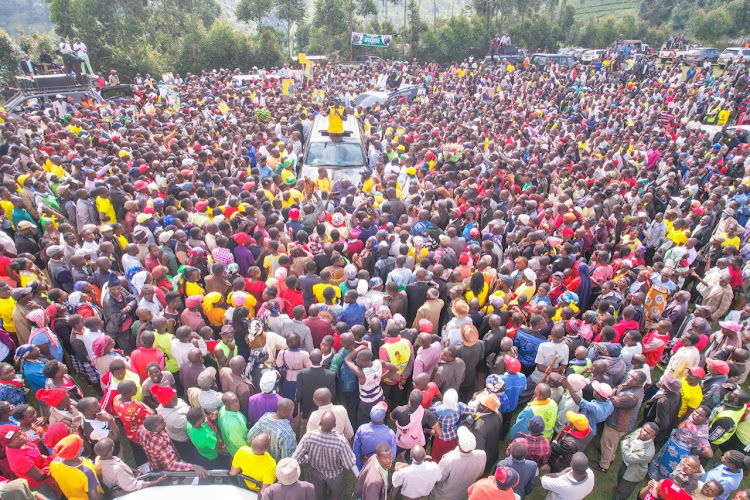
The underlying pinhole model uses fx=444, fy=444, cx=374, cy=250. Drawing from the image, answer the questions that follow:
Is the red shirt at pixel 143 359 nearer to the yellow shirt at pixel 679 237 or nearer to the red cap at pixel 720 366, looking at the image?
the red cap at pixel 720 366

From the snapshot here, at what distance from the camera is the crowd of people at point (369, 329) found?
13.0ft

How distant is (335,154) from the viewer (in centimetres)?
1049

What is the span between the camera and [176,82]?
828 inches

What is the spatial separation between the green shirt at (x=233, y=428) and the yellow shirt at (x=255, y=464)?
297 millimetres

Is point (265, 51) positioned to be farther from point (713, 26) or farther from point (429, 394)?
point (713, 26)

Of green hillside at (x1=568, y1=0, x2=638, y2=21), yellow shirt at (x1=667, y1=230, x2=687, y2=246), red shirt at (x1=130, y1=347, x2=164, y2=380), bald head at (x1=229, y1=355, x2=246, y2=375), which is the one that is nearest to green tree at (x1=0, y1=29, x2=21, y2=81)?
red shirt at (x1=130, y1=347, x2=164, y2=380)

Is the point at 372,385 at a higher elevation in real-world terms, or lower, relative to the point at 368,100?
lower

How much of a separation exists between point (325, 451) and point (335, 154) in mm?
7739

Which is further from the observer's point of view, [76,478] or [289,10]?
[289,10]

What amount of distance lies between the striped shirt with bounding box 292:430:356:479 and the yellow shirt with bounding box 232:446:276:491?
23cm

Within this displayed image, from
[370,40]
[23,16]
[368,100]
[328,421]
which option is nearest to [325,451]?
[328,421]

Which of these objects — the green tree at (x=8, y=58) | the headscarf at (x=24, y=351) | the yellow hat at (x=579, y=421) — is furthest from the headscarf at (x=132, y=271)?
the green tree at (x=8, y=58)

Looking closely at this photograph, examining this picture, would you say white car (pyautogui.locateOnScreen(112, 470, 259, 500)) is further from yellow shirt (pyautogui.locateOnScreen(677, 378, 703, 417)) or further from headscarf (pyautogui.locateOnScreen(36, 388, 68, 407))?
yellow shirt (pyautogui.locateOnScreen(677, 378, 703, 417))

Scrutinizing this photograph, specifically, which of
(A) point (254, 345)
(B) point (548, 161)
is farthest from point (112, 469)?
(B) point (548, 161)
